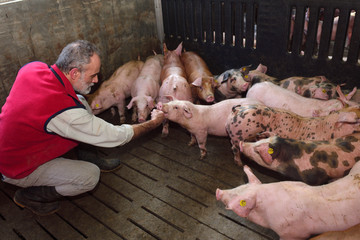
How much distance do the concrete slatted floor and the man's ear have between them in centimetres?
141

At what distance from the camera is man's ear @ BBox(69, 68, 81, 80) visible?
2.94 meters

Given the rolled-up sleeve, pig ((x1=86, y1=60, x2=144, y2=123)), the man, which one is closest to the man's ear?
the man

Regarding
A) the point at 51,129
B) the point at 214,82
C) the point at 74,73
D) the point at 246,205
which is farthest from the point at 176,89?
the point at 246,205

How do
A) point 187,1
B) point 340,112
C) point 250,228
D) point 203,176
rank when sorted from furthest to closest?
point 187,1 → point 203,176 → point 340,112 → point 250,228

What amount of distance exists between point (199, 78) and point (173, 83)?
1.32 feet

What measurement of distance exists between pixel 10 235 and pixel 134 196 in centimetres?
129

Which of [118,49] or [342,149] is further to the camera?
[118,49]

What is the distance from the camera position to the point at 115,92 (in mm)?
5102

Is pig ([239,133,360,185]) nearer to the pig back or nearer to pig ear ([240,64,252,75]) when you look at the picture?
pig ear ([240,64,252,75])

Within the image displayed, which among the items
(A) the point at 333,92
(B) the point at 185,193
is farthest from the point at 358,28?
(B) the point at 185,193

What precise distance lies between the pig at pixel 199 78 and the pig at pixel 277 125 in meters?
1.07

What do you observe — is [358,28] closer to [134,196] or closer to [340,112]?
[340,112]

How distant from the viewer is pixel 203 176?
12.4ft

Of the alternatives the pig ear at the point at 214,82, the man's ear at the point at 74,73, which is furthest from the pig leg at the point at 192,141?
the man's ear at the point at 74,73
